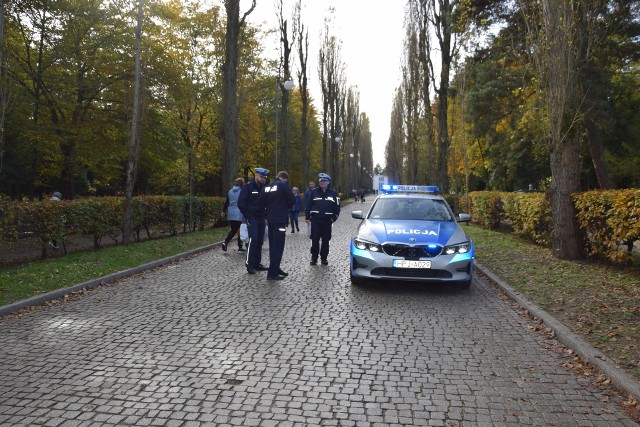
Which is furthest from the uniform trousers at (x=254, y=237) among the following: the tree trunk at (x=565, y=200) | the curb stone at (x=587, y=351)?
the tree trunk at (x=565, y=200)

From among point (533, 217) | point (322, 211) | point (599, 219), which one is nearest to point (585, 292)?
point (599, 219)

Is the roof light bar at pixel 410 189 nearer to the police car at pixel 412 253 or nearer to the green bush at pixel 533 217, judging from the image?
the police car at pixel 412 253

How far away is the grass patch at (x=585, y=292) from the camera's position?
5.28 meters

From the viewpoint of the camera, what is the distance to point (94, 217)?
1302cm

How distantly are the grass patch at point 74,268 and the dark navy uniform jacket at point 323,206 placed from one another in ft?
12.1

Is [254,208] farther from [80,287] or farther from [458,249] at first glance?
[458,249]

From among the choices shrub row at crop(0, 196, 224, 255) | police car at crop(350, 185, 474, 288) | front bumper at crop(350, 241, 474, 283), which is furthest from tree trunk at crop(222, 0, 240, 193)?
front bumper at crop(350, 241, 474, 283)

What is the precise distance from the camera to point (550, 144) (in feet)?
37.5

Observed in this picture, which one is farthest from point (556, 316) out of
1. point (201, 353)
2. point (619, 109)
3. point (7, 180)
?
point (7, 180)

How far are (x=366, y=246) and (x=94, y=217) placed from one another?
813cm

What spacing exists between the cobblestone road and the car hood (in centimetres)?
87

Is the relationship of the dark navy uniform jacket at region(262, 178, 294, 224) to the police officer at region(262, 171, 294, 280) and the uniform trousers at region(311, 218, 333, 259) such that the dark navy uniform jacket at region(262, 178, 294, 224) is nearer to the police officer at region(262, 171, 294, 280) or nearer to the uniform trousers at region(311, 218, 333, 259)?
the police officer at region(262, 171, 294, 280)

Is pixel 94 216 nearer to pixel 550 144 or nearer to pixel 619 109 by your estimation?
pixel 550 144

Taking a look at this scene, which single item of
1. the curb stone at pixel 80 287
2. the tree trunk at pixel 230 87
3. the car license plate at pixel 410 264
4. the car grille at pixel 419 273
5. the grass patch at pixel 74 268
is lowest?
the curb stone at pixel 80 287
